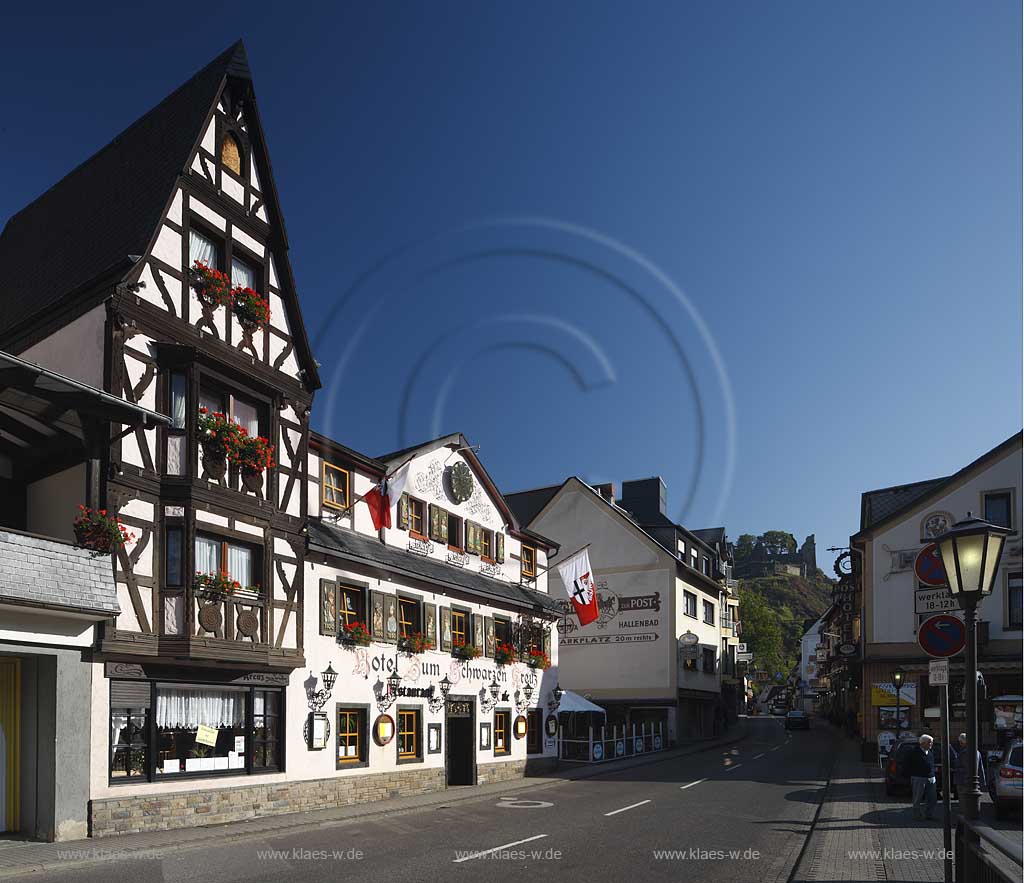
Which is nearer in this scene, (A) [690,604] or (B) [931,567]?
(B) [931,567]

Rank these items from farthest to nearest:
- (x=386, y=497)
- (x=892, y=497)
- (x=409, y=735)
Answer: (x=892, y=497) < (x=386, y=497) < (x=409, y=735)

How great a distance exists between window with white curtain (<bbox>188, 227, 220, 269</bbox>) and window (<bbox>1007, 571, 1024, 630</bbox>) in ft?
109

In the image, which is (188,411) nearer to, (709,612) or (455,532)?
(455,532)

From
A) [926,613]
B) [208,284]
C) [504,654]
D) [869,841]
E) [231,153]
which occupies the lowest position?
[869,841]

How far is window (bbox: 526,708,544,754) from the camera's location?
35.0 meters

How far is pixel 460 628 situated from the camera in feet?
104

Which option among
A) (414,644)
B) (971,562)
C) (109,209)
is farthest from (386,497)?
(971,562)

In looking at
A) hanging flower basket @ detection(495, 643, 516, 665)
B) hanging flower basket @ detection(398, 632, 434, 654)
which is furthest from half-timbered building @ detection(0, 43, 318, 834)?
hanging flower basket @ detection(495, 643, 516, 665)

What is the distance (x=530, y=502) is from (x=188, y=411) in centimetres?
3732

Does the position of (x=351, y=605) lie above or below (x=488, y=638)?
above

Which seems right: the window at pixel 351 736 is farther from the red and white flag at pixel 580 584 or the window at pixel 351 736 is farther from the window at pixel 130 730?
the red and white flag at pixel 580 584

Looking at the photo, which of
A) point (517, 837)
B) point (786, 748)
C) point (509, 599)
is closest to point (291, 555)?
point (517, 837)

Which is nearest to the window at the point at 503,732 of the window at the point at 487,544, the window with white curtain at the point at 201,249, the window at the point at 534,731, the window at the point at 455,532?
the window at the point at 534,731

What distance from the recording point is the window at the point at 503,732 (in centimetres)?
3291
